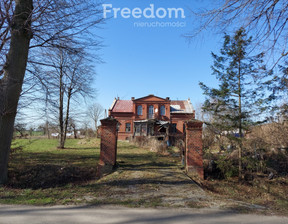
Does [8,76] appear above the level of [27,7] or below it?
→ below

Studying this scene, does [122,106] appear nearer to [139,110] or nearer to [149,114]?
[139,110]

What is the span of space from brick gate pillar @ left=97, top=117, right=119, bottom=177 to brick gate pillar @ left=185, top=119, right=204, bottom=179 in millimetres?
3381

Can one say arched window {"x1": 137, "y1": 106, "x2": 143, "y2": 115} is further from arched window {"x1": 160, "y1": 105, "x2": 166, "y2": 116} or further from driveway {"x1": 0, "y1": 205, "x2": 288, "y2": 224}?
driveway {"x1": 0, "y1": 205, "x2": 288, "y2": 224}

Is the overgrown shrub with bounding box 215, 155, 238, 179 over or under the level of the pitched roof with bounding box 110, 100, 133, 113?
under

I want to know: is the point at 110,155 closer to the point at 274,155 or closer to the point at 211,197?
the point at 211,197

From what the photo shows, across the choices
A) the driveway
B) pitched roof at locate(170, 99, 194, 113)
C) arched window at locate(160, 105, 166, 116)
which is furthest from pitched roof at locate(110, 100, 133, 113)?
the driveway

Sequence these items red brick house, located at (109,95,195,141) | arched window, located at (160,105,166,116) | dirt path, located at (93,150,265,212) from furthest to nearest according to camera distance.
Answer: arched window, located at (160,105,166,116)
red brick house, located at (109,95,195,141)
dirt path, located at (93,150,265,212)

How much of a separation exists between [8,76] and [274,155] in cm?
1547

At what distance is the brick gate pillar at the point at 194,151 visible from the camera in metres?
7.84

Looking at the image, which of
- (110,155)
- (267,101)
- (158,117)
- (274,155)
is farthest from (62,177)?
(158,117)

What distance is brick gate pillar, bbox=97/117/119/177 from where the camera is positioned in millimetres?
7723

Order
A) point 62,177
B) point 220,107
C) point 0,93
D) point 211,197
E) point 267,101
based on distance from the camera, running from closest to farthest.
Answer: point 211,197 < point 0,93 < point 62,177 < point 267,101 < point 220,107

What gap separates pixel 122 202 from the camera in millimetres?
4602

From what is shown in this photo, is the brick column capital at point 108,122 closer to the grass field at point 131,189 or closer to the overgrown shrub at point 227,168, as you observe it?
the grass field at point 131,189
